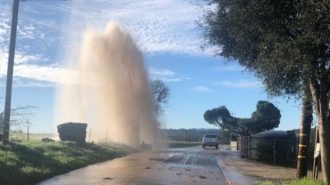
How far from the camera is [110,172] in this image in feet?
78.4

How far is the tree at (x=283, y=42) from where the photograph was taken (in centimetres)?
1422

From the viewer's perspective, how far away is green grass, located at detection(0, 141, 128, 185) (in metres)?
18.6

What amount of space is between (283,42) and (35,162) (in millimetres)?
11365

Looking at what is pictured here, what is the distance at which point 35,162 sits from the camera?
2259cm

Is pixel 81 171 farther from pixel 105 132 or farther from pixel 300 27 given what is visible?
pixel 105 132

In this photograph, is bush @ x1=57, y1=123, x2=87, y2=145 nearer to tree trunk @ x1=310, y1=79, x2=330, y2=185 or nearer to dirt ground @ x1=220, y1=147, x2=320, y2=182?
dirt ground @ x1=220, y1=147, x2=320, y2=182

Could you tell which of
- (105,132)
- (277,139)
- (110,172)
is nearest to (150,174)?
(110,172)

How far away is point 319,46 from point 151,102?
61.2 metres

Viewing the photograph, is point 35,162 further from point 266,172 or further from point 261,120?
point 261,120

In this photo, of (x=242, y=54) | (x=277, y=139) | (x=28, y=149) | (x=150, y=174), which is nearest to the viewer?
(x=242, y=54)

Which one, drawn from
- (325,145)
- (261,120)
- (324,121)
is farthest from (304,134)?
(261,120)

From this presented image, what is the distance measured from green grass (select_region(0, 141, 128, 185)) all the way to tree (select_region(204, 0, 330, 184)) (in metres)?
6.99

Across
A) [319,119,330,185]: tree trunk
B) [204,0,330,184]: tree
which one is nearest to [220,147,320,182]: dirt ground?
[319,119,330,185]: tree trunk

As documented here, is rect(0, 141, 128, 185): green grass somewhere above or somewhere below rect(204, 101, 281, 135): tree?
below
